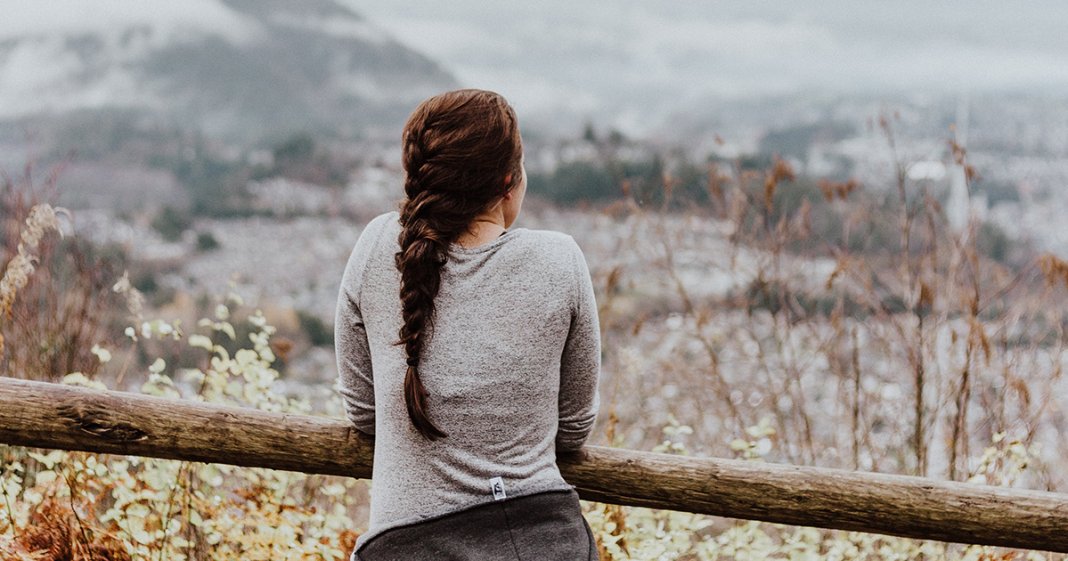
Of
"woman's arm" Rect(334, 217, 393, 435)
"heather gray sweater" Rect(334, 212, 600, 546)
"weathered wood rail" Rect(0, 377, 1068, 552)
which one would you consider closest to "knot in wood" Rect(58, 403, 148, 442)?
"weathered wood rail" Rect(0, 377, 1068, 552)

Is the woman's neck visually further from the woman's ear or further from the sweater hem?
the sweater hem

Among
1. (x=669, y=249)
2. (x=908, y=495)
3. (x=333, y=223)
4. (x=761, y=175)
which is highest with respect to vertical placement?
(x=908, y=495)

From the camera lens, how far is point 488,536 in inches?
70.5

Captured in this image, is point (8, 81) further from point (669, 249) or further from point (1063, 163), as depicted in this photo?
point (669, 249)

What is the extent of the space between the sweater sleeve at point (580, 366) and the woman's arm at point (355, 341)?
40 cm

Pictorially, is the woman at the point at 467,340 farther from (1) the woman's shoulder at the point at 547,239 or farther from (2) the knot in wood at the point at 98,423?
(2) the knot in wood at the point at 98,423

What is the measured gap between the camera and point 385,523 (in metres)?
1.83

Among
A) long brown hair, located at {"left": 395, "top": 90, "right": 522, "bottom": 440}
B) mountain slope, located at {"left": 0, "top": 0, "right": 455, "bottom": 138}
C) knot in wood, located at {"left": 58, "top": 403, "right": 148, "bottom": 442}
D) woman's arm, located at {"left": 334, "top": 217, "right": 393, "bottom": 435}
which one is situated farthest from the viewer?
mountain slope, located at {"left": 0, "top": 0, "right": 455, "bottom": 138}

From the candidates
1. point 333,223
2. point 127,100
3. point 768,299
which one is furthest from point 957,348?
point 127,100

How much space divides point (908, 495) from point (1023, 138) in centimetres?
5129

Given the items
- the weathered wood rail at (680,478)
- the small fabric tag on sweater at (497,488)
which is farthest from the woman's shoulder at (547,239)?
the weathered wood rail at (680,478)

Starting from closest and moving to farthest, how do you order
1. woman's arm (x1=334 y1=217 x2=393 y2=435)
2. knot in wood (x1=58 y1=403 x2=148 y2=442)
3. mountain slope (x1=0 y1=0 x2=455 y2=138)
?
1. woman's arm (x1=334 y1=217 x2=393 y2=435)
2. knot in wood (x1=58 y1=403 x2=148 y2=442)
3. mountain slope (x1=0 y1=0 x2=455 y2=138)

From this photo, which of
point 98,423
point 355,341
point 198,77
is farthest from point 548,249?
point 198,77

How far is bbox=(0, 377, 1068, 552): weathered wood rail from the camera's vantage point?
90.0 inches
